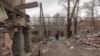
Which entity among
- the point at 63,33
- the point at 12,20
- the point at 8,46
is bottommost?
the point at 63,33

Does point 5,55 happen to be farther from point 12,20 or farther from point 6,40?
point 12,20

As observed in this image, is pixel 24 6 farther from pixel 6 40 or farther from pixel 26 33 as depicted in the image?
pixel 26 33

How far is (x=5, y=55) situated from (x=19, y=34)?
4.48 m

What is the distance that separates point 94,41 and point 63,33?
1400 inches

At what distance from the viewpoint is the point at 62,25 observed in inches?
2421

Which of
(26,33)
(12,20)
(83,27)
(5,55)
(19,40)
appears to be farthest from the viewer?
(83,27)

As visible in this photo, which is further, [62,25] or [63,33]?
[63,33]

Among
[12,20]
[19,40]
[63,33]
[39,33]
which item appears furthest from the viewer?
[63,33]

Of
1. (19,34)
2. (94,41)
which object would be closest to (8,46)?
(19,34)

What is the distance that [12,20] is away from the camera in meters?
12.1

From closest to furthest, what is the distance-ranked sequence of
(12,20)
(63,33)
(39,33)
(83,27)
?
(12,20), (39,33), (83,27), (63,33)

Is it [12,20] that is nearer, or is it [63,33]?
[12,20]

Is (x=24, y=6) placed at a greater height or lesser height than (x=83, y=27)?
greater

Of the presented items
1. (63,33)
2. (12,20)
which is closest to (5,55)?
(12,20)
